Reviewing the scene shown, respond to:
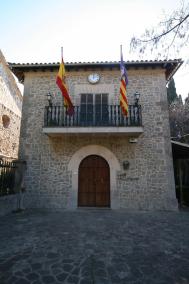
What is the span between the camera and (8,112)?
12.5 meters

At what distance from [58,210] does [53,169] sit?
171 centimetres

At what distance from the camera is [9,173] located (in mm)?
6844

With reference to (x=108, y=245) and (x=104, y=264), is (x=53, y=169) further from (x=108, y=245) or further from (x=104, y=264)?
(x=104, y=264)

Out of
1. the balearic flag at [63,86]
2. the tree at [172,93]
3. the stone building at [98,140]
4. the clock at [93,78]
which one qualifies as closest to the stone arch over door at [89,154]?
the stone building at [98,140]

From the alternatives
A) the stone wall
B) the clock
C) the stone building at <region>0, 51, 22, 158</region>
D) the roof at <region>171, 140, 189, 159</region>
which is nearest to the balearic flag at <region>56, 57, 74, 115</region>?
the stone wall

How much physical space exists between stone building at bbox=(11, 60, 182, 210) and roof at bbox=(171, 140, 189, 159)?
73cm

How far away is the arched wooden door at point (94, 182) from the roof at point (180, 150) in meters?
3.32

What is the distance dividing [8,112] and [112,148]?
→ 27.9ft

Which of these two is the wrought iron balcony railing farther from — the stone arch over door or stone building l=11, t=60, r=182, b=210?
the stone arch over door

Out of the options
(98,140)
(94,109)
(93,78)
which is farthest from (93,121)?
(93,78)

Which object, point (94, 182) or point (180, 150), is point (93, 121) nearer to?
point (94, 182)

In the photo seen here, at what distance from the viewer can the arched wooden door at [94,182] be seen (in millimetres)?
7684

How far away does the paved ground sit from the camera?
2.51m

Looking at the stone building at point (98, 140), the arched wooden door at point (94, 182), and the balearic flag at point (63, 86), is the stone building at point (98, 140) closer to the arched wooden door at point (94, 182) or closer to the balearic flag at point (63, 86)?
the arched wooden door at point (94, 182)
